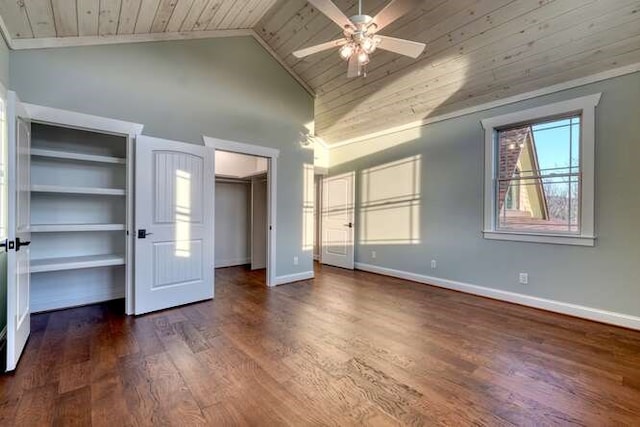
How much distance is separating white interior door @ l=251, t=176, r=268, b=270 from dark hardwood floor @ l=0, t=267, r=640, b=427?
2.37 m

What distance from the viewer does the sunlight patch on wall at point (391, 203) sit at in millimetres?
Answer: 5035

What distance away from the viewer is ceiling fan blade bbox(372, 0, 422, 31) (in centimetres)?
200

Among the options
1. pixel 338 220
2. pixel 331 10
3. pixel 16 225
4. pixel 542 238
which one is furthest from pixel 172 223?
pixel 542 238

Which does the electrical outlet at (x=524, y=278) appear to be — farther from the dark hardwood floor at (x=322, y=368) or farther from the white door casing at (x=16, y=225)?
the white door casing at (x=16, y=225)

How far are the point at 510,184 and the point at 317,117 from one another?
354 cm

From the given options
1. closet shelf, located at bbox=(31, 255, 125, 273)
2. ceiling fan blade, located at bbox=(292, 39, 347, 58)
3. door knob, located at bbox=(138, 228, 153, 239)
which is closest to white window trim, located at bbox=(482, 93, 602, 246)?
ceiling fan blade, located at bbox=(292, 39, 347, 58)

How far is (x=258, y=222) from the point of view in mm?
6109

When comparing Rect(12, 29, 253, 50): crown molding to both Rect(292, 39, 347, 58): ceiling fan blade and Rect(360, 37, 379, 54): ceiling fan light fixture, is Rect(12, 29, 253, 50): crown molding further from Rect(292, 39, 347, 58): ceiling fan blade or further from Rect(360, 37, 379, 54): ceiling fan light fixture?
Rect(360, 37, 379, 54): ceiling fan light fixture

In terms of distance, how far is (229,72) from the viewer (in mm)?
4141

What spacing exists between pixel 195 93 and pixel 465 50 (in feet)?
10.9

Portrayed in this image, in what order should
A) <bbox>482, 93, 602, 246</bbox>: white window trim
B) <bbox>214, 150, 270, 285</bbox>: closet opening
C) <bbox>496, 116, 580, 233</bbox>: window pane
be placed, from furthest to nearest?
<bbox>214, 150, 270, 285</bbox>: closet opening < <bbox>496, 116, 580, 233</bbox>: window pane < <bbox>482, 93, 602, 246</bbox>: white window trim

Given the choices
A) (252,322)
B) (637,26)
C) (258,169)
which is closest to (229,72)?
(258,169)

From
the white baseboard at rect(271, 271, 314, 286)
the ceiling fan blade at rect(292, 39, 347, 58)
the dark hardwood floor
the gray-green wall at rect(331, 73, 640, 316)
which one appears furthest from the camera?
the white baseboard at rect(271, 271, 314, 286)

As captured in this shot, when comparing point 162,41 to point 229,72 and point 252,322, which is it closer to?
point 229,72
